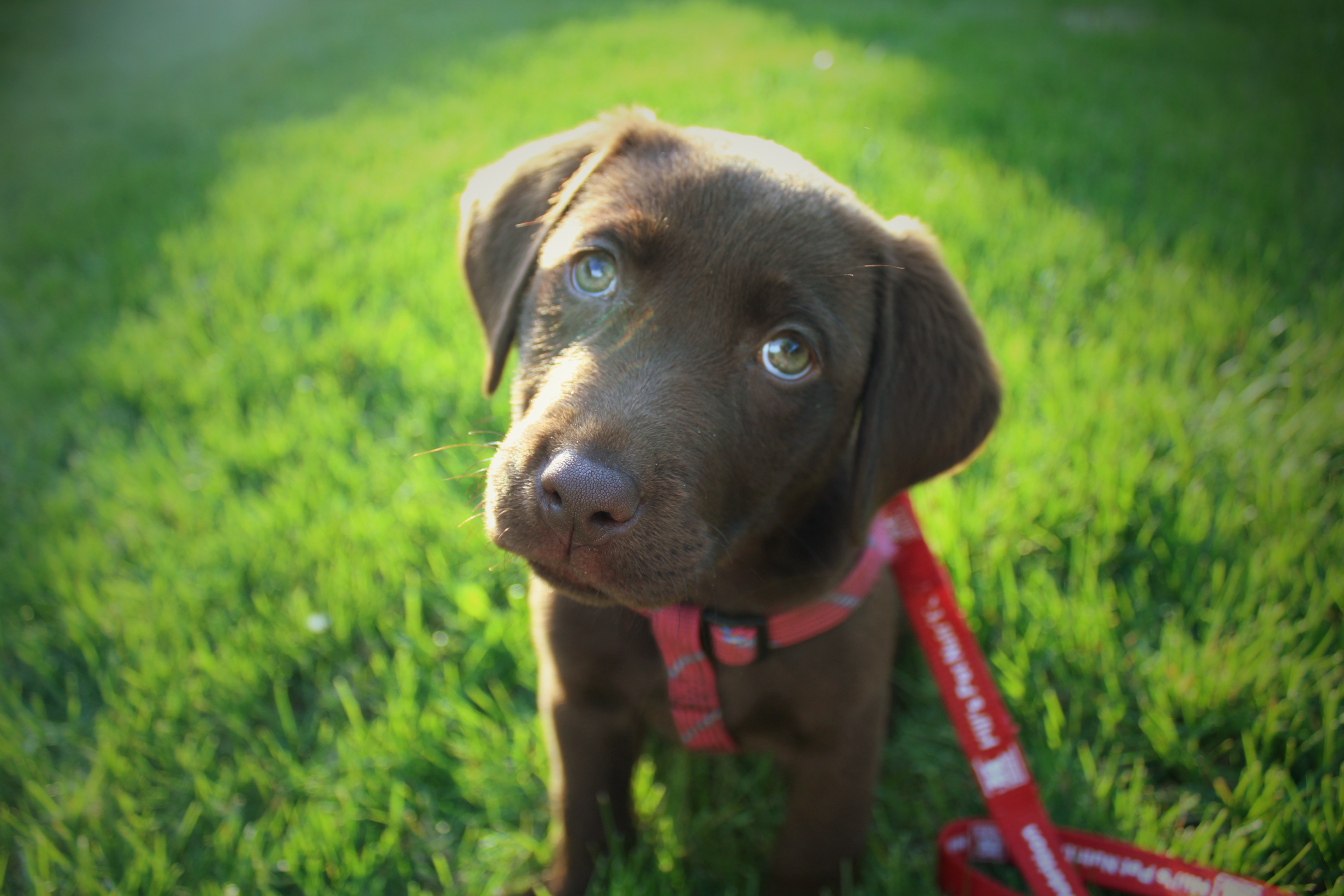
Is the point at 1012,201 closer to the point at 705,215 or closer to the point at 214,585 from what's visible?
the point at 705,215

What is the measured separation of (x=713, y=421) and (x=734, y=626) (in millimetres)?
521

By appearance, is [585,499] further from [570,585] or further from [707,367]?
[707,367]

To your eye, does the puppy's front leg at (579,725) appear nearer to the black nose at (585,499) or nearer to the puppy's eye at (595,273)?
the black nose at (585,499)

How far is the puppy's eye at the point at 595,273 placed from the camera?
174 centimetres

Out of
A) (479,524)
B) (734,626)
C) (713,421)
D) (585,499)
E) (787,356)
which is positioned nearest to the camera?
(585,499)

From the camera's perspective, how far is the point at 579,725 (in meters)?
1.93

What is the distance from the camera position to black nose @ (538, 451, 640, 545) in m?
1.32

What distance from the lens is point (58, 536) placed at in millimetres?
3088

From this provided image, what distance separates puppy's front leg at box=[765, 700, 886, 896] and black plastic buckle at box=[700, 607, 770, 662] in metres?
0.28

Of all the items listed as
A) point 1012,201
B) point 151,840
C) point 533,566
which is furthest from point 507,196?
point 1012,201

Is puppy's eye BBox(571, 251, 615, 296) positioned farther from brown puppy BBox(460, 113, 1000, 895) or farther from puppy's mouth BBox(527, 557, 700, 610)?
puppy's mouth BBox(527, 557, 700, 610)

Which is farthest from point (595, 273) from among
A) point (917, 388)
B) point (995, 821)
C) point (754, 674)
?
point (995, 821)

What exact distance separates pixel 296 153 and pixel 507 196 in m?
5.98

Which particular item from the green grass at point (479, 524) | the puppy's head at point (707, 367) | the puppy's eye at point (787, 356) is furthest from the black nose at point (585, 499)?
the green grass at point (479, 524)
